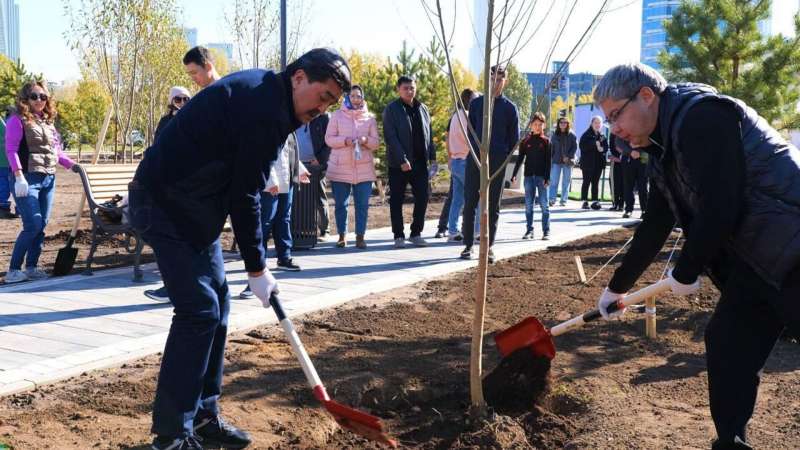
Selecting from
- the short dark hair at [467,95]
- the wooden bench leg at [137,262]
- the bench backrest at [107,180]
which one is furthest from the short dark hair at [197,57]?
the short dark hair at [467,95]

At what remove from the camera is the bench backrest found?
27.7ft

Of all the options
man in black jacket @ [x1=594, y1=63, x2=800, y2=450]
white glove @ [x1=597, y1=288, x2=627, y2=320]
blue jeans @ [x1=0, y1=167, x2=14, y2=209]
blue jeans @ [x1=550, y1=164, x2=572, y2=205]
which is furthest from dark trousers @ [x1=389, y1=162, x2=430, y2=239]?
blue jeans @ [x1=550, y1=164, x2=572, y2=205]

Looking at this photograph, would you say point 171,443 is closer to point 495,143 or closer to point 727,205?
point 727,205

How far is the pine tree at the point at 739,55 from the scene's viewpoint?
13266 mm

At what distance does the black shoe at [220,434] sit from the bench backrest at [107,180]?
5180 millimetres

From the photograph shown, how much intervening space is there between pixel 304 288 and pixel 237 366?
2395 mm

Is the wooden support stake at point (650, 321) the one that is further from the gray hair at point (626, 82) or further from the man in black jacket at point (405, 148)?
the man in black jacket at point (405, 148)

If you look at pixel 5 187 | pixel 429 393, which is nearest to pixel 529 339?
pixel 429 393

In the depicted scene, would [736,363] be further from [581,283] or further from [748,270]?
[581,283]

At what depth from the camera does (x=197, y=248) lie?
342 centimetres

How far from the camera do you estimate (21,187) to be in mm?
7402

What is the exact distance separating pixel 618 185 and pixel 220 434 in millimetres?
13542

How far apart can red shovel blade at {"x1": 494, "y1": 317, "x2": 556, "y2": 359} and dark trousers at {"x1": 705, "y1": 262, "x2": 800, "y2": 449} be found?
1.09 meters

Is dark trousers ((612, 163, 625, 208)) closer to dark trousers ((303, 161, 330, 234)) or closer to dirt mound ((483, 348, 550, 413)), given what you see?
dark trousers ((303, 161, 330, 234))
